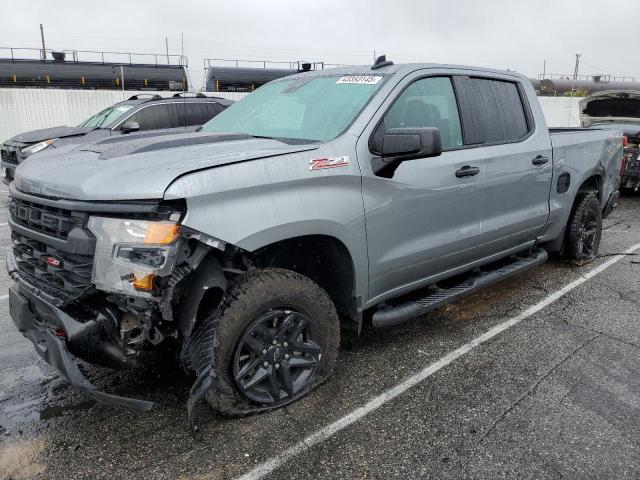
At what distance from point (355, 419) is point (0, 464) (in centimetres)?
173

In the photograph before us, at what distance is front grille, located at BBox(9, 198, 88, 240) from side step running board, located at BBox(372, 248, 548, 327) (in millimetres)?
1766

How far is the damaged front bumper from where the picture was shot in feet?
7.63

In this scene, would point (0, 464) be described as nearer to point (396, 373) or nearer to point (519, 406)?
point (396, 373)

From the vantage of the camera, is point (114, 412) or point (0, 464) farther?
point (114, 412)

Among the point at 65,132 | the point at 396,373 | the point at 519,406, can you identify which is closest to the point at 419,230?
the point at 396,373

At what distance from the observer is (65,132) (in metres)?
9.59

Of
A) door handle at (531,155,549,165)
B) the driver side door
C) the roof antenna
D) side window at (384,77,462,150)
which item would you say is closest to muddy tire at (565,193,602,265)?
door handle at (531,155,549,165)

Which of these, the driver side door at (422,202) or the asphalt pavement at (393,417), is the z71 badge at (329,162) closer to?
the driver side door at (422,202)

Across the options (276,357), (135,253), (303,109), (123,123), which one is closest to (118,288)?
(135,253)

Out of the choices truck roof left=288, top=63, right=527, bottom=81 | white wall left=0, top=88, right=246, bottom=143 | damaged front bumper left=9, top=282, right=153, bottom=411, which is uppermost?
white wall left=0, top=88, right=246, bottom=143

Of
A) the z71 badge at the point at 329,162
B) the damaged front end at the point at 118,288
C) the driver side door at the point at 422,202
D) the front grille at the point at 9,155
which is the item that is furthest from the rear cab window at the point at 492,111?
the front grille at the point at 9,155

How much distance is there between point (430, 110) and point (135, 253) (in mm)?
2194

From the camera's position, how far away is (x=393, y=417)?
9.37 ft

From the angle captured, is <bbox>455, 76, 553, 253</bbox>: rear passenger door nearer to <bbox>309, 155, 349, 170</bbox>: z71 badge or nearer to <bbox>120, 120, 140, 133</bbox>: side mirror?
<bbox>309, 155, 349, 170</bbox>: z71 badge
